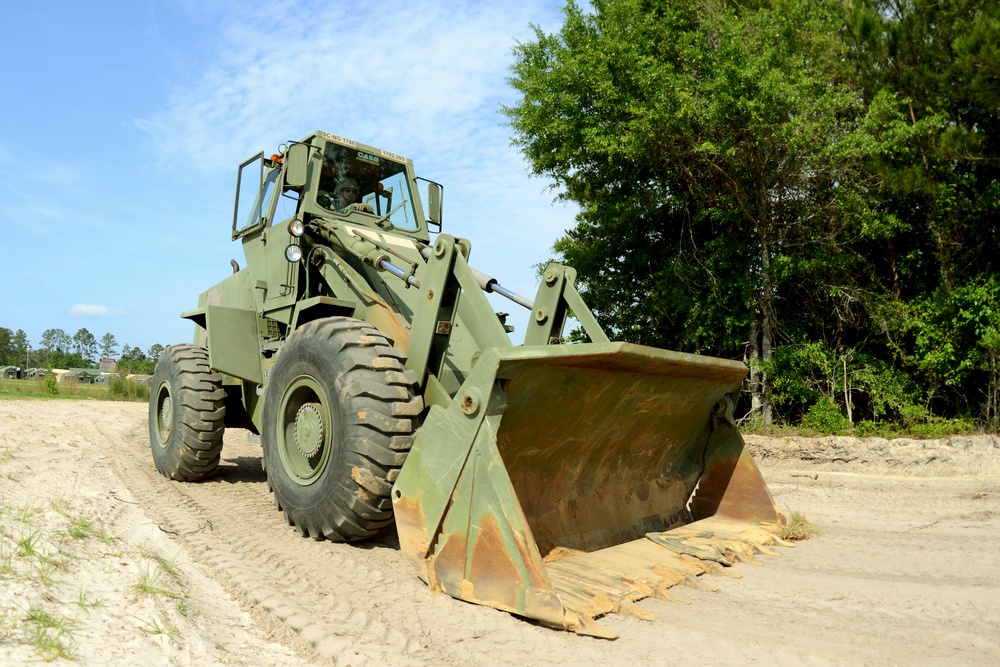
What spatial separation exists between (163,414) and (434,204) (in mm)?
3570

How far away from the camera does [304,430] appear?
4.70 metres

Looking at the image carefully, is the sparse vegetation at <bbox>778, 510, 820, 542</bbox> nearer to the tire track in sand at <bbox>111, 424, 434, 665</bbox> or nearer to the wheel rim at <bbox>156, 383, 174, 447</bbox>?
the tire track in sand at <bbox>111, 424, 434, 665</bbox>

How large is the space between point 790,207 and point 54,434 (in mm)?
12311

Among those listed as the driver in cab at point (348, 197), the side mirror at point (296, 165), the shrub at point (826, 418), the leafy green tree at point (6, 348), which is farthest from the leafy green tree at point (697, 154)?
the leafy green tree at point (6, 348)

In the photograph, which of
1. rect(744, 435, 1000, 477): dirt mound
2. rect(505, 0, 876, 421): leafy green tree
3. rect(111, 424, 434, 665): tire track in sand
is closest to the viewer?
rect(111, 424, 434, 665): tire track in sand

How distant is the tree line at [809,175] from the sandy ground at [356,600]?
663 cm

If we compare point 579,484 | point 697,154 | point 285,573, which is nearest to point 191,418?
point 285,573

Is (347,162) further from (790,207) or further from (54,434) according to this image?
(790,207)

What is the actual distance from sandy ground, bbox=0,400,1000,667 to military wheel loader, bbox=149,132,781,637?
8.2 inches

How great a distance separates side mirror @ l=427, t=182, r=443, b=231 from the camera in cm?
702

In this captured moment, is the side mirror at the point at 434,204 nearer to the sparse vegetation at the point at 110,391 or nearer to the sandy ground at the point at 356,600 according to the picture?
the sandy ground at the point at 356,600

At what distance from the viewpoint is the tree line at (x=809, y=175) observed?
36.6ft

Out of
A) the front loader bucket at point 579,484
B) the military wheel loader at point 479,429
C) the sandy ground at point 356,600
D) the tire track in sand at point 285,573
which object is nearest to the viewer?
the sandy ground at point 356,600

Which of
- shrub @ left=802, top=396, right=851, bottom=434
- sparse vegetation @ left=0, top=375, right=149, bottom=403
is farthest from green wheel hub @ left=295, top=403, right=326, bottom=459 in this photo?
sparse vegetation @ left=0, top=375, right=149, bottom=403
